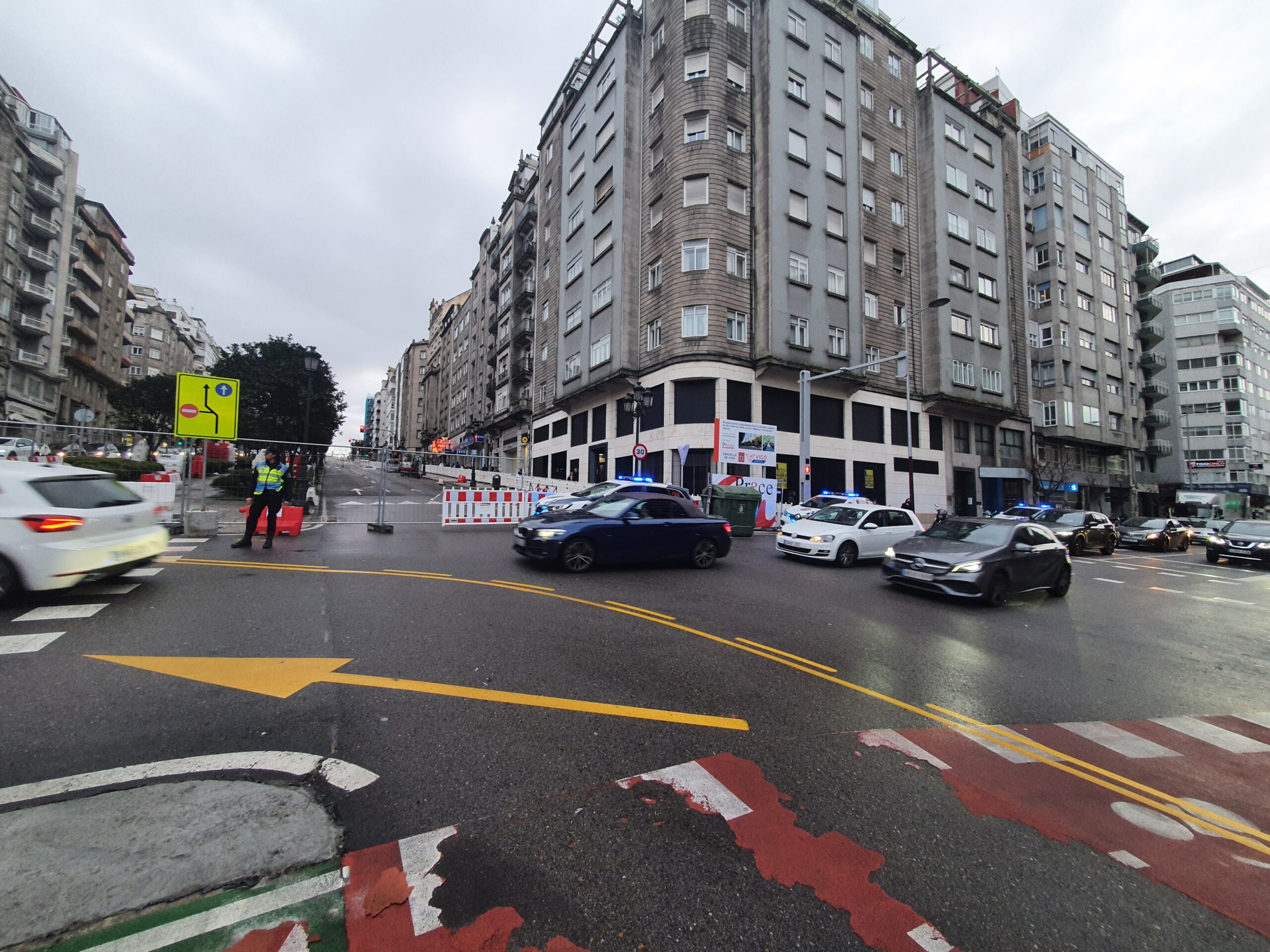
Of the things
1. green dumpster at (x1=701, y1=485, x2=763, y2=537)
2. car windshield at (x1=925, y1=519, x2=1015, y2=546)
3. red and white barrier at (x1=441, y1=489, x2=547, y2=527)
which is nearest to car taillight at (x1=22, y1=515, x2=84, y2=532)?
red and white barrier at (x1=441, y1=489, x2=547, y2=527)

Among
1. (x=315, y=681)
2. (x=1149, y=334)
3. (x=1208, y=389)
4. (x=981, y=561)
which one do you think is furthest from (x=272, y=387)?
(x=1208, y=389)

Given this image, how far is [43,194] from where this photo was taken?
40.7 m

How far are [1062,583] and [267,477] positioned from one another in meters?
15.1

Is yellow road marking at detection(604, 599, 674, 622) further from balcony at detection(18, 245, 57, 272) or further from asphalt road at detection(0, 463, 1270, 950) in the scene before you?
balcony at detection(18, 245, 57, 272)

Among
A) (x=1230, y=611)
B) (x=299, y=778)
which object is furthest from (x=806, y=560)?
(x=299, y=778)

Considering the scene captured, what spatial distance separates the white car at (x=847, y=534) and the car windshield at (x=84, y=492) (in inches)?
447

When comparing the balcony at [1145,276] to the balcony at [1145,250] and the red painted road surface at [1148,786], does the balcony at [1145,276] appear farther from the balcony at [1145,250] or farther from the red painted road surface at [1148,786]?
the red painted road surface at [1148,786]

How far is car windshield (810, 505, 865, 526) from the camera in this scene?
472 inches

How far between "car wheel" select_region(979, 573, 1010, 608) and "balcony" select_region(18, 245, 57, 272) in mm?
61875

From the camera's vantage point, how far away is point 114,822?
2.28 m

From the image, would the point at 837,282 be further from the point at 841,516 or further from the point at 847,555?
the point at 847,555

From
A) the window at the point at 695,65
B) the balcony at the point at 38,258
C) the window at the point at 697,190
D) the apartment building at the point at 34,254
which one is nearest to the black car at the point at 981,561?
the window at the point at 697,190

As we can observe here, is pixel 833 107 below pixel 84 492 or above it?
above

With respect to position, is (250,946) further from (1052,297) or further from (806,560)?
(1052,297)
